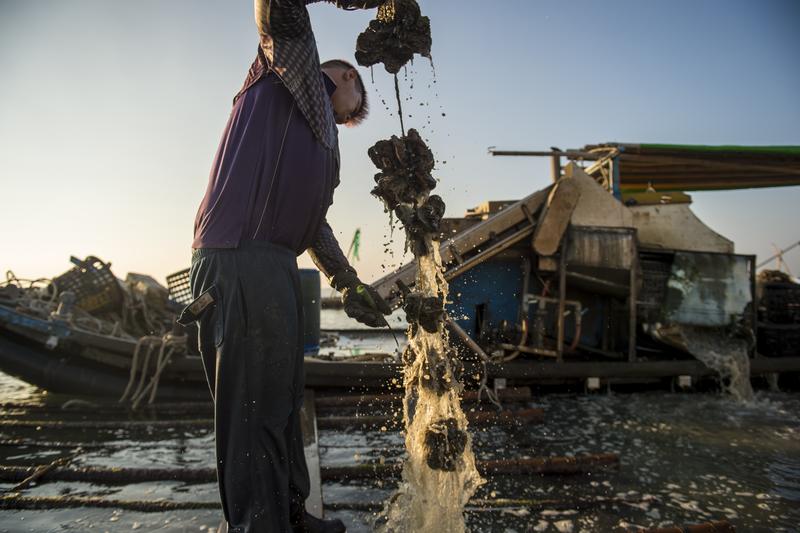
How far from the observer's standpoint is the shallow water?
10.8 ft

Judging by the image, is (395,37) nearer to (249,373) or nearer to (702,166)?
(249,373)

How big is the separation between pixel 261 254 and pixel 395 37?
1272mm

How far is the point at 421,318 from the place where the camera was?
2775 mm

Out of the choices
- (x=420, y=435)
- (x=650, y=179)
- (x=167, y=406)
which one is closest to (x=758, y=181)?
(x=650, y=179)

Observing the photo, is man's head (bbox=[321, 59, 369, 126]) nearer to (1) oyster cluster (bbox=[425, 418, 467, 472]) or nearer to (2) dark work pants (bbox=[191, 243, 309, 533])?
(2) dark work pants (bbox=[191, 243, 309, 533])

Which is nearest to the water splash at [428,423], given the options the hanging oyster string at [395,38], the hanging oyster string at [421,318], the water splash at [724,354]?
the hanging oyster string at [421,318]

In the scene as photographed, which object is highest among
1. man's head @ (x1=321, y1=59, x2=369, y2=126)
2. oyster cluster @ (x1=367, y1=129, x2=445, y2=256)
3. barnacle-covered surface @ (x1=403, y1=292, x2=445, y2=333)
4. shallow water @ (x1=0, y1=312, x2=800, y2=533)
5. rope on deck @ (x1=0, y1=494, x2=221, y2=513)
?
man's head @ (x1=321, y1=59, x2=369, y2=126)

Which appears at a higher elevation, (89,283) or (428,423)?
(89,283)

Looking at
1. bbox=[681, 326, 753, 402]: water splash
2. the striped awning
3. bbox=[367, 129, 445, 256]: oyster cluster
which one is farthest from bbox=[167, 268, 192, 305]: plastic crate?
bbox=[681, 326, 753, 402]: water splash

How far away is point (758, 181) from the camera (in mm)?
10352

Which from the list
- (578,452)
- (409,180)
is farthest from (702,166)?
(409,180)

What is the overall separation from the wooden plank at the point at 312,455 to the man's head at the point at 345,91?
2.13 meters

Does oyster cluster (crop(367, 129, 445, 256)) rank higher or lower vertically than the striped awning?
lower

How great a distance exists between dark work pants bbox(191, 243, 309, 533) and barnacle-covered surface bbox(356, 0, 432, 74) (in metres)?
1.13
